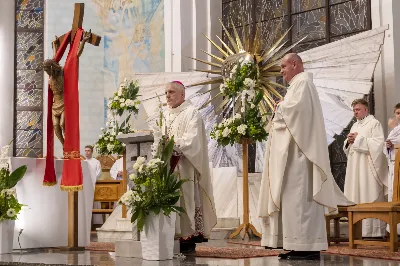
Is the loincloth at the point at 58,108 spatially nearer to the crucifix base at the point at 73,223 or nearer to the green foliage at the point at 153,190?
the crucifix base at the point at 73,223

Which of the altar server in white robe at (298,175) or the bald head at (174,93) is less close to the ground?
the bald head at (174,93)

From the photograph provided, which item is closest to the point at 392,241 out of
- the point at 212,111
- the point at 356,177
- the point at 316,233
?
the point at 316,233

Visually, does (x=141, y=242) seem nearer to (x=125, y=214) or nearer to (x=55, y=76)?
(x=55, y=76)

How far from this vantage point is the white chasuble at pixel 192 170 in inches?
286

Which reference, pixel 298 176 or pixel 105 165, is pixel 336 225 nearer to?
pixel 298 176

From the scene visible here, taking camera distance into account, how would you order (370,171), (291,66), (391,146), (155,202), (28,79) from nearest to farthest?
(155,202) < (291,66) < (391,146) < (370,171) < (28,79)

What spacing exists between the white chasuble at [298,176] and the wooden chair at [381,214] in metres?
1.01

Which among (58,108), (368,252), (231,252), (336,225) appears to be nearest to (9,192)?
(58,108)

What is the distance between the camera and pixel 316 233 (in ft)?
20.9

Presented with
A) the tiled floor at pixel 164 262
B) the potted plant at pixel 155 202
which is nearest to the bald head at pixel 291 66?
the potted plant at pixel 155 202

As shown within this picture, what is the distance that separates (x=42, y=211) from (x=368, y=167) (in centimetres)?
401

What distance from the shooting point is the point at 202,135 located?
754 centimetres

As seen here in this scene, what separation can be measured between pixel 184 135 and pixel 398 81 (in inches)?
151

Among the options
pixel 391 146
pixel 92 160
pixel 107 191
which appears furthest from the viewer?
pixel 92 160
